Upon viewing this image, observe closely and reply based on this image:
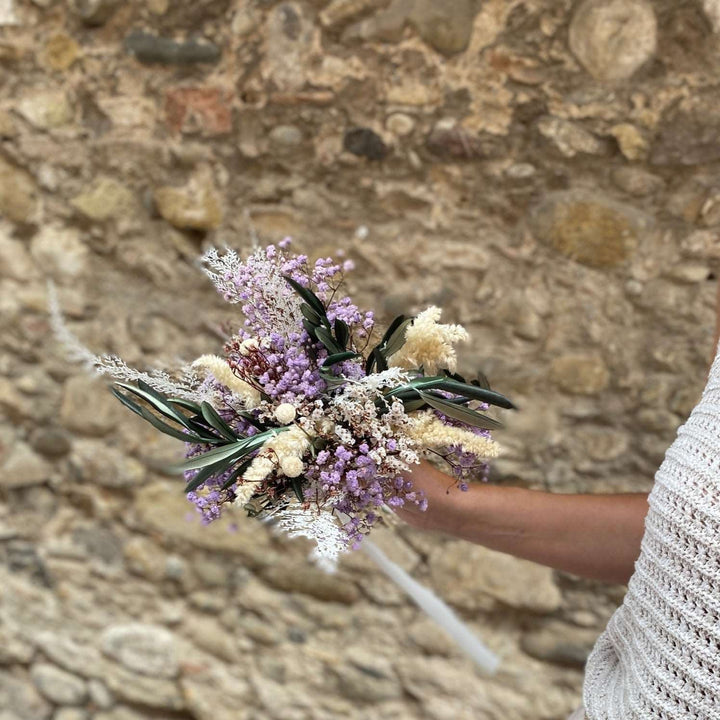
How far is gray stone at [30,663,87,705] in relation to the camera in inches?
89.8

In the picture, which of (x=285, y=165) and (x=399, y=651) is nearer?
(x=285, y=165)

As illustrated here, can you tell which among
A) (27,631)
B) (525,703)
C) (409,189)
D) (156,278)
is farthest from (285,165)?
(27,631)

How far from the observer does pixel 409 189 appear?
167 centimetres

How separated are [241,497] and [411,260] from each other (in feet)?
3.28

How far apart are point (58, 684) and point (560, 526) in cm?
182

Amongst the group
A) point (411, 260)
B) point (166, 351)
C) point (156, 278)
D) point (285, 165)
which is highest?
point (285, 165)

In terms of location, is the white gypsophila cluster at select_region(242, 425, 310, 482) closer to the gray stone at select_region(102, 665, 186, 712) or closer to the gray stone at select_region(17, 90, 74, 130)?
the gray stone at select_region(17, 90, 74, 130)

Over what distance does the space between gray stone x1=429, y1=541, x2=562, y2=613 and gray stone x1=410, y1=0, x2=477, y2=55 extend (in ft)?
3.65

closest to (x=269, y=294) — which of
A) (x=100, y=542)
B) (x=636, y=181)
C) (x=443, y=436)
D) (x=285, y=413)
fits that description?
(x=285, y=413)

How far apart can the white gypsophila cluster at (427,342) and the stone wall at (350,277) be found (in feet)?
2.46

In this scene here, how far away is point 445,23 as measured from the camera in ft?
5.08

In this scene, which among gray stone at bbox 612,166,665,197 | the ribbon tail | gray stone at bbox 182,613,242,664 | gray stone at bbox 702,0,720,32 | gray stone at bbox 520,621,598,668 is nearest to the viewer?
gray stone at bbox 702,0,720,32

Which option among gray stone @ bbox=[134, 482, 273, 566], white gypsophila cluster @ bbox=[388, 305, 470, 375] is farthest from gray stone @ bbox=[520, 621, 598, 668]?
white gypsophila cluster @ bbox=[388, 305, 470, 375]

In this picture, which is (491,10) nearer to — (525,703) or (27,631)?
(525,703)
